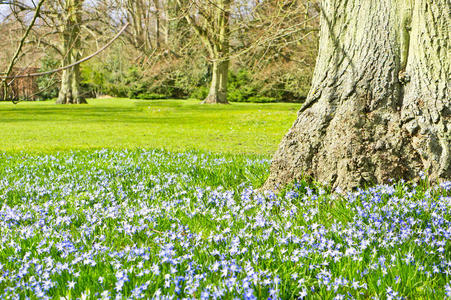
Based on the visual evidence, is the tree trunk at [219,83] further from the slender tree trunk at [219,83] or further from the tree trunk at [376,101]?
the tree trunk at [376,101]

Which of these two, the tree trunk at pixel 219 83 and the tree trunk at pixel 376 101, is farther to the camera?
the tree trunk at pixel 219 83

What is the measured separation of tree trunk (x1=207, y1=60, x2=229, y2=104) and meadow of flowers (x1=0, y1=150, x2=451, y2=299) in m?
Answer: 28.0

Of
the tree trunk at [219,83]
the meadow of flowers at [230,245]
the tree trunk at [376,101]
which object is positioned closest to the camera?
the meadow of flowers at [230,245]

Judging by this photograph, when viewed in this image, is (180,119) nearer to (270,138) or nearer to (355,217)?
(270,138)

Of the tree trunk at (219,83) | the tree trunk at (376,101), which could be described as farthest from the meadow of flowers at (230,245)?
the tree trunk at (219,83)

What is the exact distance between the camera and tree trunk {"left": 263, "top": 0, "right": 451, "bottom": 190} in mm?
4000

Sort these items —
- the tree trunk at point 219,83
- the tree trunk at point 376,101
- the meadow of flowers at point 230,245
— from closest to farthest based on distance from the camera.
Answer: the meadow of flowers at point 230,245, the tree trunk at point 376,101, the tree trunk at point 219,83

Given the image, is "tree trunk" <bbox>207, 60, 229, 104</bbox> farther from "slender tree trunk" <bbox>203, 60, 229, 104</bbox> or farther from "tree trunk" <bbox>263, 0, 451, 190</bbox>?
"tree trunk" <bbox>263, 0, 451, 190</bbox>

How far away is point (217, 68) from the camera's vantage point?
32.3 m

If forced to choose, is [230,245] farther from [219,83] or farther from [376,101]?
[219,83]

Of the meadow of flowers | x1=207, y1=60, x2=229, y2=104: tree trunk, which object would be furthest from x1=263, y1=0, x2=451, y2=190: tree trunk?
x1=207, y1=60, x2=229, y2=104: tree trunk

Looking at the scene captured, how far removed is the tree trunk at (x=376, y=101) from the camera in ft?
13.1

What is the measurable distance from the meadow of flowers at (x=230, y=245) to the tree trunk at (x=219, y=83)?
2801 centimetres

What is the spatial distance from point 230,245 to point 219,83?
102 feet
